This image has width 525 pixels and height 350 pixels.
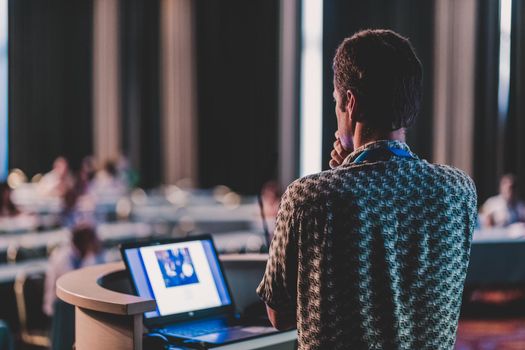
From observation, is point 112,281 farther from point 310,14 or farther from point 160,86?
point 160,86

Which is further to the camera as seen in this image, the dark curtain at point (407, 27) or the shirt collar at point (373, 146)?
the dark curtain at point (407, 27)

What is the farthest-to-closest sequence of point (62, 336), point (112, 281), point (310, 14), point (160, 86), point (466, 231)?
point (160, 86), point (310, 14), point (62, 336), point (112, 281), point (466, 231)

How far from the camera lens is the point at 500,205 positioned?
648 centimetres

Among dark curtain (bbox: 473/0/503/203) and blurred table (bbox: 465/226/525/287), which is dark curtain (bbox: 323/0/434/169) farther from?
blurred table (bbox: 465/226/525/287)

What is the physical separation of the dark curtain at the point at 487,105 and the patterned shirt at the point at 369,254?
6394 millimetres

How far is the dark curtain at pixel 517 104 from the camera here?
7.04m

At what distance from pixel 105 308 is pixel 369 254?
70 cm

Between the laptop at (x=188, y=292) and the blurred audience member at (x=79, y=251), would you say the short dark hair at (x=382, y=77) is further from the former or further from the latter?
the blurred audience member at (x=79, y=251)

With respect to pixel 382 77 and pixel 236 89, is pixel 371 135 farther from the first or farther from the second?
pixel 236 89

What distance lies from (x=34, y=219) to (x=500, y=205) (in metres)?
4.11

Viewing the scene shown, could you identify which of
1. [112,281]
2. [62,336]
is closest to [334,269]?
[112,281]

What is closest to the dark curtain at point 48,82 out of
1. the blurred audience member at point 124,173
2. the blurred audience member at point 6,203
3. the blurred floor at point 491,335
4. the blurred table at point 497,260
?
the blurred audience member at point 124,173

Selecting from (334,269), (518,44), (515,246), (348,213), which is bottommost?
(515,246)

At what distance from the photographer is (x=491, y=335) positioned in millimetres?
5215
